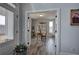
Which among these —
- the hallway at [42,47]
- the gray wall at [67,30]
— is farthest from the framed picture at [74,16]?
the hallway at [42,47]

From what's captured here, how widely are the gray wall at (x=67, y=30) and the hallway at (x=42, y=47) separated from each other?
0.18 meters

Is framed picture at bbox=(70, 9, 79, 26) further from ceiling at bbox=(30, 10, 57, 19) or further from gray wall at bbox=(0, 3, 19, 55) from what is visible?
gray wall at bbox=(0, 3, 19, 55)

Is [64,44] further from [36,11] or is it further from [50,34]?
[36,11]

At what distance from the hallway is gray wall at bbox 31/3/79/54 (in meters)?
0.18

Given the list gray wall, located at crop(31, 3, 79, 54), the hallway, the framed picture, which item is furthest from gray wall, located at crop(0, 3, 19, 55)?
the framed picture

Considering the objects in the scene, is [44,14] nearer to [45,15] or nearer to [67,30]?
[45,15]

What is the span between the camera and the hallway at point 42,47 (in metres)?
2.08

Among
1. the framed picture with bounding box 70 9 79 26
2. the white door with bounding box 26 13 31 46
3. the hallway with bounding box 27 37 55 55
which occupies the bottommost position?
the hallway with bounding box 27 37 55 55

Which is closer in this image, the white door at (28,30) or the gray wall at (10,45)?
the gray wall at (10,45)

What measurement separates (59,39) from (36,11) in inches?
22.9

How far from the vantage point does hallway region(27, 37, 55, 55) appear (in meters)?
2.08

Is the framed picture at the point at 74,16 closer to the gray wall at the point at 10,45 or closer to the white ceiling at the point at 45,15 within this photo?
the white ceiling at the point at 45,15

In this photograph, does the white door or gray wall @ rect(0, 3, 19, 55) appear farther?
the white door

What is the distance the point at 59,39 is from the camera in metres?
2.08
